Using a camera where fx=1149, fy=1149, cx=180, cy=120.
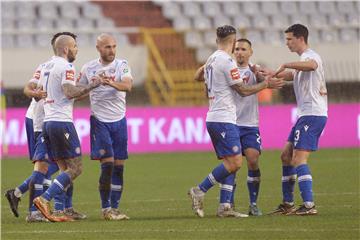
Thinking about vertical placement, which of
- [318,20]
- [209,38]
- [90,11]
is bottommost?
[209,38]

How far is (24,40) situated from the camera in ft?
107

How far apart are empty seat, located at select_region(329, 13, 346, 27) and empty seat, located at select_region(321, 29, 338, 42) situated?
1.37 feet

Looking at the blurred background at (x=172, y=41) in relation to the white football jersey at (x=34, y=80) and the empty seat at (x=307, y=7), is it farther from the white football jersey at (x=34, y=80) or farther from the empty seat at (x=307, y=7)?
the white football jersey at (x=34, y=80)

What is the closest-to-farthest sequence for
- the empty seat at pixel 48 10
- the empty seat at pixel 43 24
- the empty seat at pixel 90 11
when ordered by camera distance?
1. the empty seat at pixel 43 24
2. the empty seat at pixel 48 10
3. the empty seat at pixel 90 11

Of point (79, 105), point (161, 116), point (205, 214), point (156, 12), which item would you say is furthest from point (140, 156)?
point (205, 214)

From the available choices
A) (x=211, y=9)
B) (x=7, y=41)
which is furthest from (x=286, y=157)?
(x=211, y=9)

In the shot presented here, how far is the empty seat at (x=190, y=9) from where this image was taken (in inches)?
1417

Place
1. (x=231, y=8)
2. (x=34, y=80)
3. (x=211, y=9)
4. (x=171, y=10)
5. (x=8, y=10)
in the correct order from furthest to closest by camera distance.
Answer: (x=231, y=8), (x=211, y=9), (x=171, y=10), (x=8, y=10), (x=34, y=80)

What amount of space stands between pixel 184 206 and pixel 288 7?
22410 mm

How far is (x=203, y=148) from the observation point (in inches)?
1106

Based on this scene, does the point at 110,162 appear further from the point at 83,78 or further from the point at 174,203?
the point at 174,203

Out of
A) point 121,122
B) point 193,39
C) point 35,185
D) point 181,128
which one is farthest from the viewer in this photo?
point 193,39

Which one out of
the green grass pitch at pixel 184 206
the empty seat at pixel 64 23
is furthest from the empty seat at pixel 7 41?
the green grass pitch at pixel 184 206

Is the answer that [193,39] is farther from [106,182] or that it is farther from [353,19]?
[106,182]
